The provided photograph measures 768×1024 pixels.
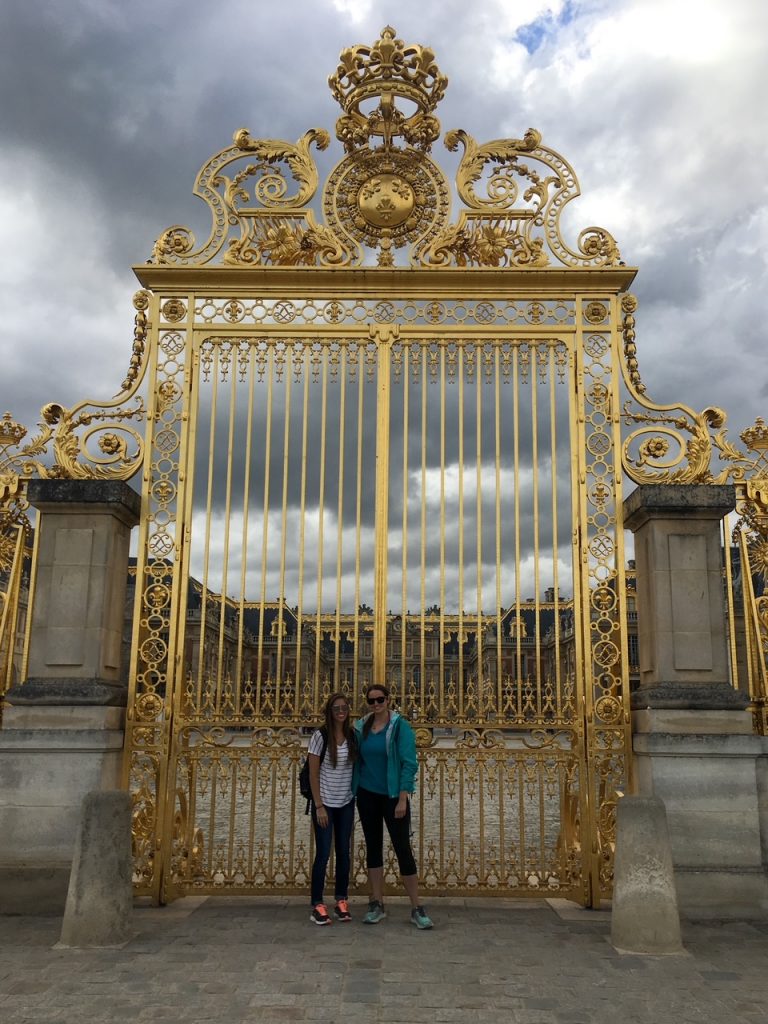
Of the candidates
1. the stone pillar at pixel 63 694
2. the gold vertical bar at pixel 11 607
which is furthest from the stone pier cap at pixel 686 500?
the gold vertical bar at pixel 11 607

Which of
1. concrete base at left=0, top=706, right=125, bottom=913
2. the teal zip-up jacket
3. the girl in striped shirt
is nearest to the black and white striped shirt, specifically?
the girl in striped shirt

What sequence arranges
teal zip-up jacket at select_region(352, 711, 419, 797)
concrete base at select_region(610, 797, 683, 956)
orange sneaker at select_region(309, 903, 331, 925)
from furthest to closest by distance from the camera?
1. teal zip-up jacket at select_region(352, 711, 419, 797)
2. orange sneaker at select_region(309, 903, 331, 925)
3. concrete base at select_region(610, 797, 683, 956)

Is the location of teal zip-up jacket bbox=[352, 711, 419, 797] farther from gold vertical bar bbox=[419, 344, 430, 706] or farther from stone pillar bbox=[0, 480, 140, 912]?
stone pillar bbox=[0, 480, 140, 912]

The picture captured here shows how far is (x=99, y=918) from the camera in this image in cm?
622

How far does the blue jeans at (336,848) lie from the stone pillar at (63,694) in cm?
193

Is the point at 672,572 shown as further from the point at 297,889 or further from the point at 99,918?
the point at 99,918

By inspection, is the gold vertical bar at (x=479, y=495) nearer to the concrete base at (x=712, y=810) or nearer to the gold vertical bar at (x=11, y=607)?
the concrete base at (x=712, y=810)

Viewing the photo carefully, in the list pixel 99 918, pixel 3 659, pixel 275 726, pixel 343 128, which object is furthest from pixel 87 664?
pixel 343 128

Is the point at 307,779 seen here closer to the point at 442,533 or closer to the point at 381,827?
the point at 381,827

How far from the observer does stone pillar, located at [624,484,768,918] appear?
24.0 feet

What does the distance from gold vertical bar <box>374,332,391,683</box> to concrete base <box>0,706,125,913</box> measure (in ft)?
7.89

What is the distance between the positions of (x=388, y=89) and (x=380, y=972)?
7.72 metres

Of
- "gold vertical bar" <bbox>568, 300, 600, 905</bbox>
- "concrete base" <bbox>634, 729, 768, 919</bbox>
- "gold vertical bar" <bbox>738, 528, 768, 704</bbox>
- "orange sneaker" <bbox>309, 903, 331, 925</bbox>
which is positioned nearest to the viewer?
"orange sneaker" <bbox>309, 903, 331, 925</bbox>

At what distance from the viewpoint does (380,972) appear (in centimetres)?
570
